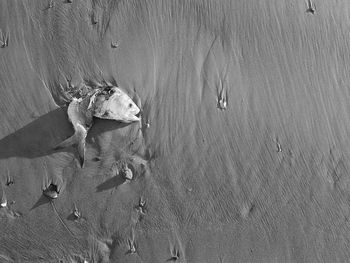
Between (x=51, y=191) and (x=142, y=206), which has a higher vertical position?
(x=51, y=191)

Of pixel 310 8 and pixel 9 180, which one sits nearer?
pixel 9 180

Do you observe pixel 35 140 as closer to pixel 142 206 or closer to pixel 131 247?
pixel 142 206

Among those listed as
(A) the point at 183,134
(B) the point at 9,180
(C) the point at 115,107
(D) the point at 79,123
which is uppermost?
(C) the point at 115,107

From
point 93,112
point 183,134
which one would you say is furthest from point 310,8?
point 93,112

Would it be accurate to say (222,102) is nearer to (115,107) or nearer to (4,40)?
(115,107)

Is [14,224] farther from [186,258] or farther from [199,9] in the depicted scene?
[199,9]

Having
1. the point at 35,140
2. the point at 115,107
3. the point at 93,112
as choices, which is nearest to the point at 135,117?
the point at 115,107

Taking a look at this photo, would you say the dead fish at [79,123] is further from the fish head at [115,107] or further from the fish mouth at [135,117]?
the fish mouth at [135,117]

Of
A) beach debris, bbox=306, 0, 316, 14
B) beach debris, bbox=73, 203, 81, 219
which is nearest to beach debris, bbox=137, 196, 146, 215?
beach debris, bbox=73, 203, 81, 219
